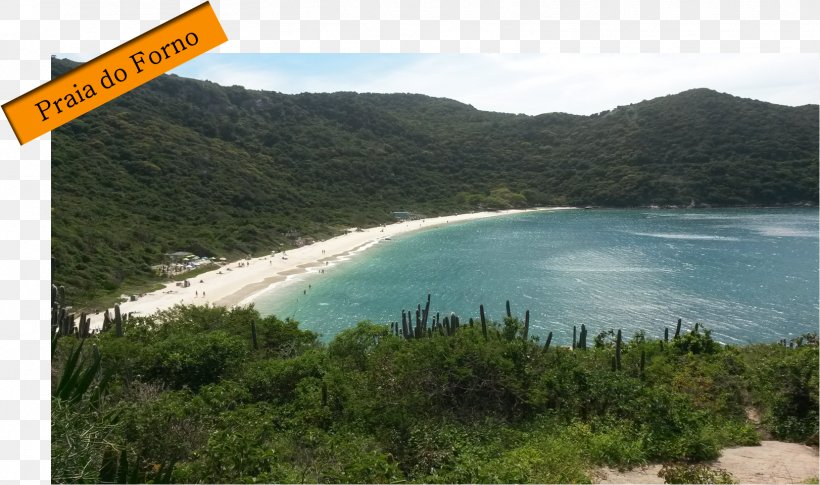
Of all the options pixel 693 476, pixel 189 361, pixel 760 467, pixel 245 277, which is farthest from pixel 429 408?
pixel 245 277

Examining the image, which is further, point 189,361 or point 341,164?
point 341,164

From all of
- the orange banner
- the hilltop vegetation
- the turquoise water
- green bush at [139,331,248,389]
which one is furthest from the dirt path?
the turquoise water

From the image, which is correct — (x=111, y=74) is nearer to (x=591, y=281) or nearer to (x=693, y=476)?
(x=693, y=476)

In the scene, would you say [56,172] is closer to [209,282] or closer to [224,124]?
[209,282]

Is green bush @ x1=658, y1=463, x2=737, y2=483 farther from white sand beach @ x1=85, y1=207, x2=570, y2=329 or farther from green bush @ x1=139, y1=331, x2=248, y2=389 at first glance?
white sand beach @ x1=85, y1=207, x2=570, y2=329

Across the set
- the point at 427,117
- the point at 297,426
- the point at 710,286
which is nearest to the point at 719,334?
the point at 710,286

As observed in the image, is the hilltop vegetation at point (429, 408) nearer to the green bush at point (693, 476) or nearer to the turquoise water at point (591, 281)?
the green bush at point (693, 476)
